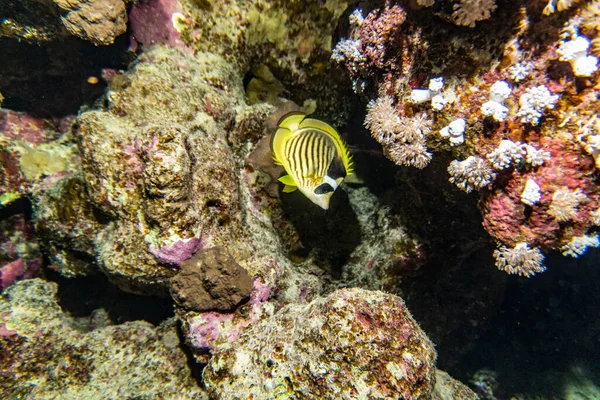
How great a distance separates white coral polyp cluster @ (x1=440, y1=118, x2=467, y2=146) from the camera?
2.07 m

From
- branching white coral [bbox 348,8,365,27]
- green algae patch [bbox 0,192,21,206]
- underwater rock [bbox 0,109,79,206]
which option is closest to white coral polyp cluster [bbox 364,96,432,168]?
branching white coral [bbox 348,8,365,27]

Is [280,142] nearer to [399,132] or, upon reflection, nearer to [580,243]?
[399,132]

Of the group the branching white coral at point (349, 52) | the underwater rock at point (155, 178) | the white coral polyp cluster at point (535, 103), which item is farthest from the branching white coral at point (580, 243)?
the underwater rock at point (155, 178)

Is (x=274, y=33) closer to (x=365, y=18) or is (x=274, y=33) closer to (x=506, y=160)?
(x=365, y=18)

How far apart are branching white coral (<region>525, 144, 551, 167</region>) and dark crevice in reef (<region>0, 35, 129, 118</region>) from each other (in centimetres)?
409

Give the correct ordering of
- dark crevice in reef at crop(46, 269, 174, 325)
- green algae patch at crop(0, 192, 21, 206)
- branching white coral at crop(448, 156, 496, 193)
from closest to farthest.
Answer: branching white coral at crop(448, 156, 496, 193), green algae patch at crop(0, 192, 21, 206), dark crevice in reef at crop(46, 269, 174, 325)

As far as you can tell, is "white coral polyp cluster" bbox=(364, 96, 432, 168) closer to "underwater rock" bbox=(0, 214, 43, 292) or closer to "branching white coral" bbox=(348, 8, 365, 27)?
"branching white coral" bbox=(348, 8, 365, 27)

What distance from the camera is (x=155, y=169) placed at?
230 centimetres

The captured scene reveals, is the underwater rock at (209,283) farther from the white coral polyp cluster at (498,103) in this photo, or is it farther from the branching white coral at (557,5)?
the branching white coral at (557,5)

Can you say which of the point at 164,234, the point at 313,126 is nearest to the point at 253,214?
the point at 164,234

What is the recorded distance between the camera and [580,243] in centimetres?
186

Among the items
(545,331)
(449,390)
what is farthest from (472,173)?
(545,331)

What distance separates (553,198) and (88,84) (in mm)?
5073

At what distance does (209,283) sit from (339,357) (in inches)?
43.0
